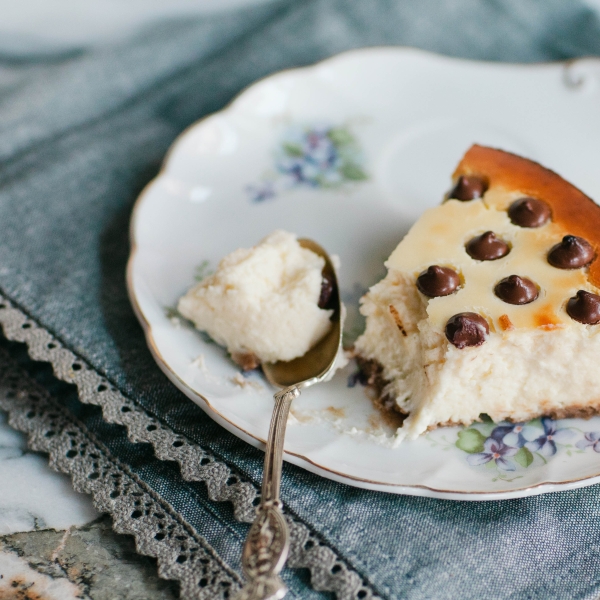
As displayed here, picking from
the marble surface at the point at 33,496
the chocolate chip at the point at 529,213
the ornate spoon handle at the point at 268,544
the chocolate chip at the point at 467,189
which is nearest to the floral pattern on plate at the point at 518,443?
→ the ornate spoon handle at the point at 268,544

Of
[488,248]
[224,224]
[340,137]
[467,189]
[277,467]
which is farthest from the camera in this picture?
[340,137]

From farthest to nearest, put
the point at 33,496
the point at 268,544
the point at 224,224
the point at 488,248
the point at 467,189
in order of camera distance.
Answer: the point at 224,224 < the point at 467,189 < the point at 488,248 < the point at 33,496 < the point at 268,544

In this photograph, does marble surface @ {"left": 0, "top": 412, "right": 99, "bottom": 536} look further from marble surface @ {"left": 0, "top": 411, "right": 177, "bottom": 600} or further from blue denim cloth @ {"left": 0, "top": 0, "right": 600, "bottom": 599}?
blue denim cloth @ {"left": 0, "top": 0, "right": 600, "bottom": 599}

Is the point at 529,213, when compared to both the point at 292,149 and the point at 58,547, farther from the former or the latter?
the point at 58,547

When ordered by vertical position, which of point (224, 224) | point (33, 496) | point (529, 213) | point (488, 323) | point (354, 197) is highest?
point (529, 213)

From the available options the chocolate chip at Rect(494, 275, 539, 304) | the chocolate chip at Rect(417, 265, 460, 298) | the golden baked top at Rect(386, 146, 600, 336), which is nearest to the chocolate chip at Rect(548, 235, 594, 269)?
the golden baked top at Rect(386, 146, 600, 336)

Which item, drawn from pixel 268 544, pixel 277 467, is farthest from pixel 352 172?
pixel 268 544

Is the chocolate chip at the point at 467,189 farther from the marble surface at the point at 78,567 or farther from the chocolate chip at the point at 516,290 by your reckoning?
the marble surface at the point at 78,567
